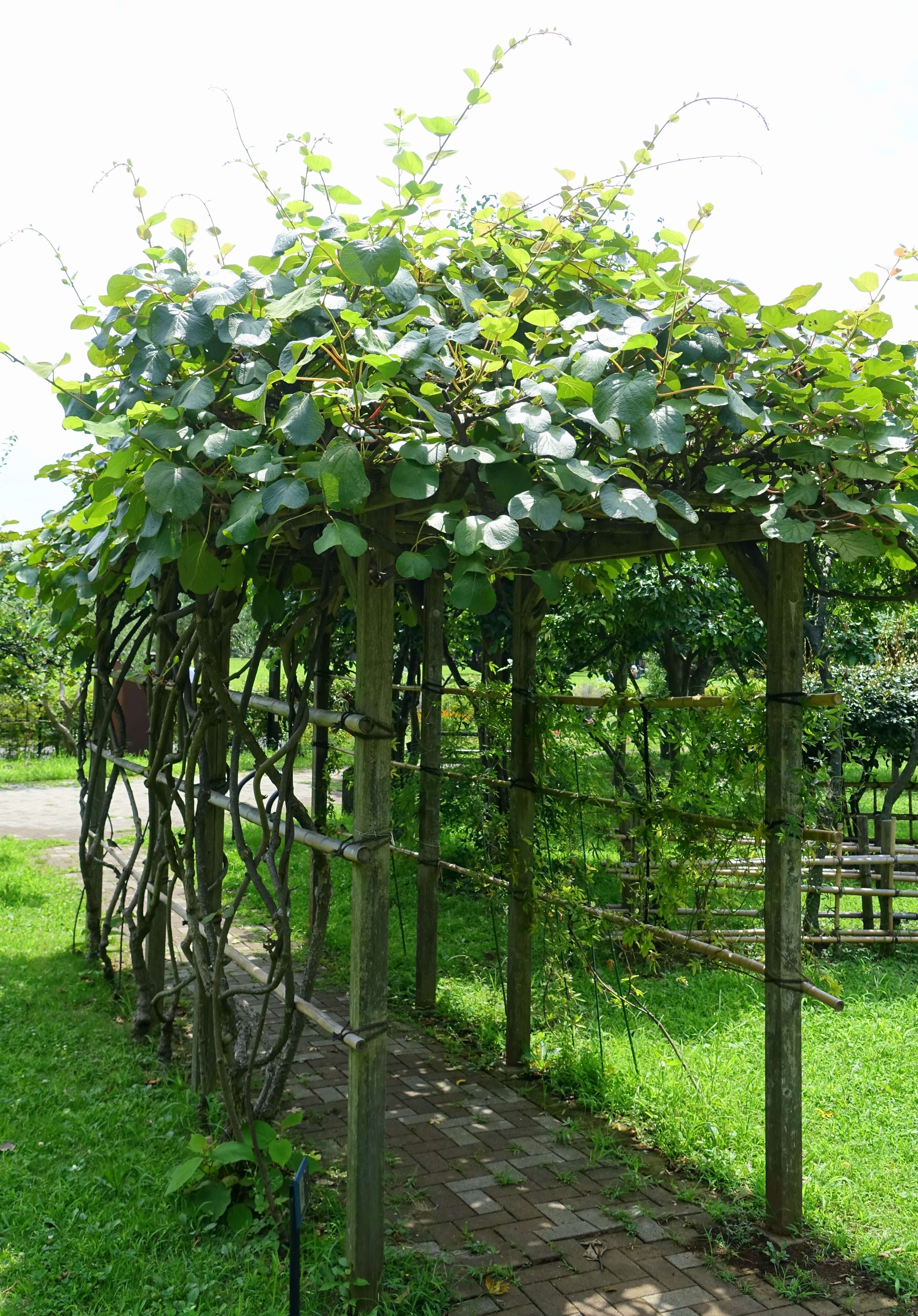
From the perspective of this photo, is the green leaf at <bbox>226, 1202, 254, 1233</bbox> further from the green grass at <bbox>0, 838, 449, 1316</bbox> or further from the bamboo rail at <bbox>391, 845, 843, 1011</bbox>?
the bamboo rail at <bbox>391, 845, 843, 1011</bbox>

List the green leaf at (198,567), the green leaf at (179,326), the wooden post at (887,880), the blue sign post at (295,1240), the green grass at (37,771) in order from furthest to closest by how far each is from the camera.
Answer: the green grass at (37,771)
the wooden post at (887,880)
the green leaf at (198,567)
the green leaf at (179,326)
the blue sign post at (295,1240)

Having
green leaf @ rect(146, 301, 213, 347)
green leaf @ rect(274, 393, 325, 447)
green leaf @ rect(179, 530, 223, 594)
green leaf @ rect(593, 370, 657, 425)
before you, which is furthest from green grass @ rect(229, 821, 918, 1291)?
green leaf @ rect(146, 301, 213, 347)

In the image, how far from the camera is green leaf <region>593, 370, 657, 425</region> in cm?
214

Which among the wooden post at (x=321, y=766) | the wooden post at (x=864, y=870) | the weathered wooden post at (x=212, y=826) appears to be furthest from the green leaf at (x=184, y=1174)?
the wooden post at (x=864, y=870)

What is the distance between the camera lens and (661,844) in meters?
3.59

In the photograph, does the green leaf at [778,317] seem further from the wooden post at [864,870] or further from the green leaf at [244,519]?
the wooden post at [864,870]

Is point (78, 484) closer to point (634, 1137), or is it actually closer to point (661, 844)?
point (661, 844)

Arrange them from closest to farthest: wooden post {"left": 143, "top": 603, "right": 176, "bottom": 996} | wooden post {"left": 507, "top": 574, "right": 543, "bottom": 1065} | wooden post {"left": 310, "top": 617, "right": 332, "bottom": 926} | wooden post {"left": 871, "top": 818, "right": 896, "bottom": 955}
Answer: wooden post {"left": 310, "top": 617, "right": 332, "bottom": 926} < wooden post {"left": 143, "top": 603, "right": 176, "bottom": 996} < wooden post {"left": 507, "top": 574, "right": 543, "bottom": 1065} < wooden post {"left": 871, "top": 818, "right": 896, "bottom": 955}

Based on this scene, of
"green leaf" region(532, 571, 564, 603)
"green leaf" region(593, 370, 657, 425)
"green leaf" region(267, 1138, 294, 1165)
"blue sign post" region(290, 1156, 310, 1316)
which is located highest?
"green leaf" region(593, 370, 657, 425)

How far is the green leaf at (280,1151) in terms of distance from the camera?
9.59ft

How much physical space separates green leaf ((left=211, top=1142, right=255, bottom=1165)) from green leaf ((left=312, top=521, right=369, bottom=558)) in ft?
6.35

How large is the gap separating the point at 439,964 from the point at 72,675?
13.9 feet

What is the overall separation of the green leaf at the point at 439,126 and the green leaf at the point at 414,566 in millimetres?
986

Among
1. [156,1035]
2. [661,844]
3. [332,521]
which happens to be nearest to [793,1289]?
[661,844]
